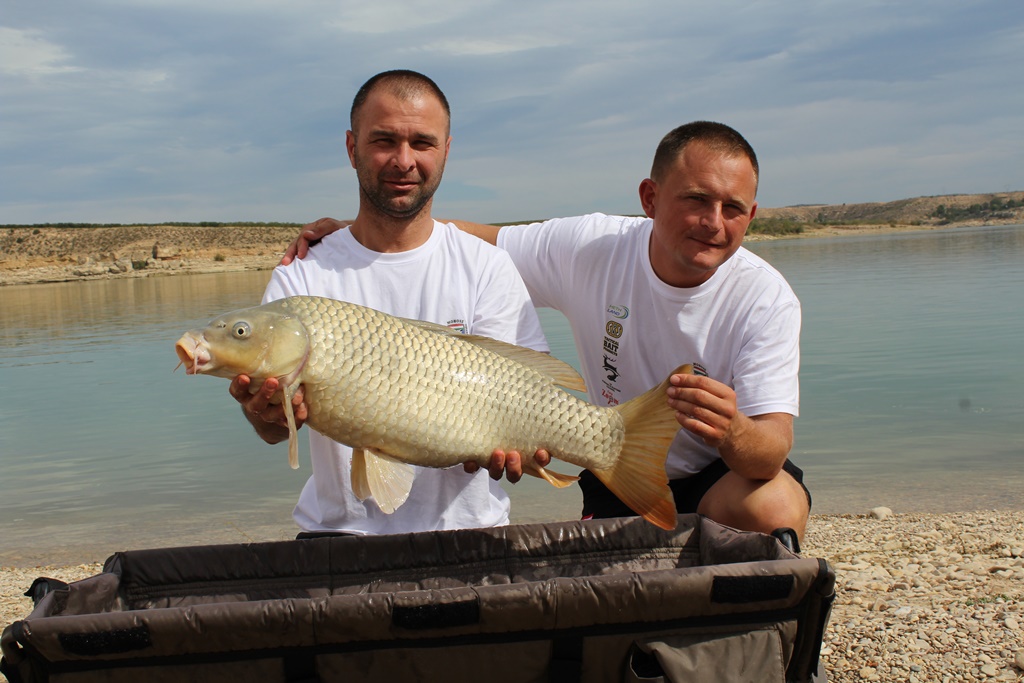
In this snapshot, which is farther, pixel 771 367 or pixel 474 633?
pixel 771 367

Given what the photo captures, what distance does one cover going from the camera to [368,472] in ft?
7.64

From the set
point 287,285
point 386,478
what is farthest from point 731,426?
point 287,285

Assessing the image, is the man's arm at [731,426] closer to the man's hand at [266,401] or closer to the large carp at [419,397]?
the large carp at [419,397]

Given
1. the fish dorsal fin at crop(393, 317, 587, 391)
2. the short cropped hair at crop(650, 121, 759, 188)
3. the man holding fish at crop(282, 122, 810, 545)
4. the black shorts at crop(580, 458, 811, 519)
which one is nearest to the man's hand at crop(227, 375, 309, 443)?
the fish dorsal fin at crop(393, 317, 587, 391)

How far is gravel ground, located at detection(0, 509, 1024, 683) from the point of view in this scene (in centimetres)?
265

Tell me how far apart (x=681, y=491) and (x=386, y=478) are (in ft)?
3.91

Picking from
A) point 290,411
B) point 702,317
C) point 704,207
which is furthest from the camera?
point 702,317

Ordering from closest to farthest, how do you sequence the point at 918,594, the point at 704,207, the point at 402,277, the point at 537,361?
1. the point at 537,361
2. the point at 402,277
3. the point at 704,207
4. the point at 918,594

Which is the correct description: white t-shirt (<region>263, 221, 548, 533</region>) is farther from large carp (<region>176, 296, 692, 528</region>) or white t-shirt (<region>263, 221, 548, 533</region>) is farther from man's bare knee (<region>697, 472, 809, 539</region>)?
man's bare knee (<region>697, 472, 809, 539</region>)

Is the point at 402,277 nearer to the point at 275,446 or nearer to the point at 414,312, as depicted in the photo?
the point at 414,312

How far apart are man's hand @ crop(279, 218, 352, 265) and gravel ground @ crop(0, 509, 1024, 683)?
195 centimetres

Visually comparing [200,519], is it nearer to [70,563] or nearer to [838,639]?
[70,563]

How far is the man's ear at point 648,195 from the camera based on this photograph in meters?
3.13

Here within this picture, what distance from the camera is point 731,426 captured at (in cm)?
248
